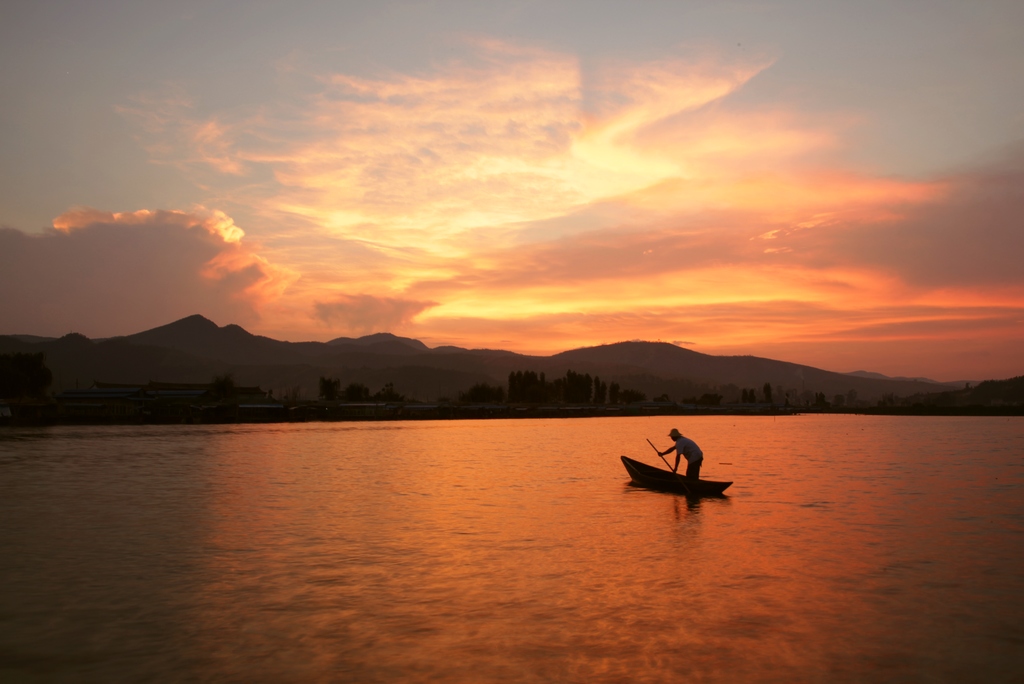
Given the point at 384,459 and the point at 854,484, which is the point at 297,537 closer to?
the point at 854,484

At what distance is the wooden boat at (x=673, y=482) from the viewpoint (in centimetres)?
3306

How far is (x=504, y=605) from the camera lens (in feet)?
49.7

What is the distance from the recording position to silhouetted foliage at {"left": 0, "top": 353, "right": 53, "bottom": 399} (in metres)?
114

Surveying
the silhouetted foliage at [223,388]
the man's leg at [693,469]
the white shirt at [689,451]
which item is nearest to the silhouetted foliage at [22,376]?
the silhouetted foliage at [223,388]

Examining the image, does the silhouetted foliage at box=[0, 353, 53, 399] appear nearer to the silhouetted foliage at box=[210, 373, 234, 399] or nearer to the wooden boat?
the silhouetted foliage at box=[210, 373, 234, 399]

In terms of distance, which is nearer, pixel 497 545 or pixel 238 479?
pixel 497 545

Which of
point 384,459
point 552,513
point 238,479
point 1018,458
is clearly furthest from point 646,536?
point 1018,458

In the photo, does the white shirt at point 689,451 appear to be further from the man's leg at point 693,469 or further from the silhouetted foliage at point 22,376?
the silhouetted foliage at point 22,376

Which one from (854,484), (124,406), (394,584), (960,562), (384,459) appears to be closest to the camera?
(394,584)

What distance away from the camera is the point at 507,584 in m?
17.0

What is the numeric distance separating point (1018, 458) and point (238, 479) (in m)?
57.6

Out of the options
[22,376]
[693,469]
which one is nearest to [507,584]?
[693,469]

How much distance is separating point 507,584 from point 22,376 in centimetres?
12374

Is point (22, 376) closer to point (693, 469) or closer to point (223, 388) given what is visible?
point (223, 388)
